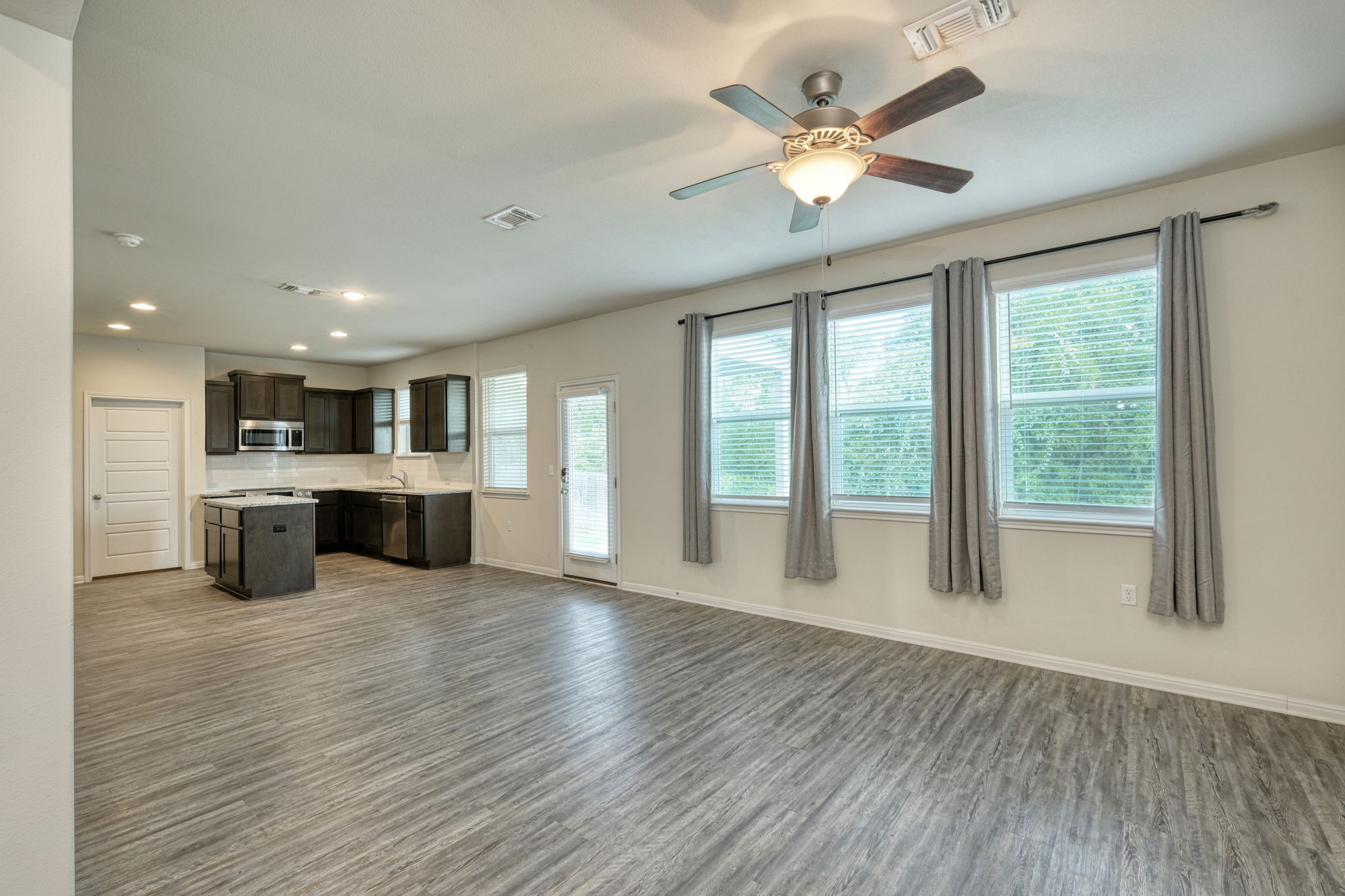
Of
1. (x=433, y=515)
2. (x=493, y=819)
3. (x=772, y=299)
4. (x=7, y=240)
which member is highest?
(x=772, y=299)

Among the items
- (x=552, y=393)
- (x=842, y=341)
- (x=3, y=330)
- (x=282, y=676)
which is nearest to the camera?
(x=3, y=330)

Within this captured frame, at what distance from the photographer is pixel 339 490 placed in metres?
8.33

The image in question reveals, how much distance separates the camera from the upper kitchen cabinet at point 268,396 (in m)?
7.69

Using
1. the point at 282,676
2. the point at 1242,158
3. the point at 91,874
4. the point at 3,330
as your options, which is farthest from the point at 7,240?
the point at 1242,158

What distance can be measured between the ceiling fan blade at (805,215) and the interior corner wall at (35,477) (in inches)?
96.2

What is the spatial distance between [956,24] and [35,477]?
9.97 ft

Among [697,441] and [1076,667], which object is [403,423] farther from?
[1076,667]

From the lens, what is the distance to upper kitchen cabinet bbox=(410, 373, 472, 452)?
293 inches

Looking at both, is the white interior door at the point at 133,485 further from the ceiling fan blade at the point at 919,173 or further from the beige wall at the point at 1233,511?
the ceiling fan blade at the point at 919,173

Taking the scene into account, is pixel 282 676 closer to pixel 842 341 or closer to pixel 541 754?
pixel 541 754

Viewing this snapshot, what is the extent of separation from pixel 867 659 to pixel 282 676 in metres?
3.55

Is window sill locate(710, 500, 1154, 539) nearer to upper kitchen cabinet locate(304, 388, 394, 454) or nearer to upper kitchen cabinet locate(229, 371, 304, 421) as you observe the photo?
upper kitchen cabinet locate(304, 388, 394, 454)

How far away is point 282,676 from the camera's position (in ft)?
11.8

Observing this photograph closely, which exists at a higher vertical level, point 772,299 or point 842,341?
point 772,299
